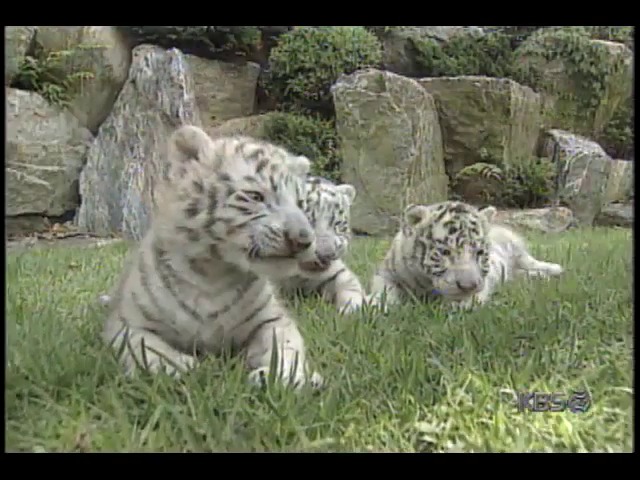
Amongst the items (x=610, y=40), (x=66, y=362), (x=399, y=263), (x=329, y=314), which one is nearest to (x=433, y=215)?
(x=399, y=263)

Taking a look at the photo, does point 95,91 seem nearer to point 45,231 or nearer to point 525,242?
point 45,231

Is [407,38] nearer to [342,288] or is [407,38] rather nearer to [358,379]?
[342,288]

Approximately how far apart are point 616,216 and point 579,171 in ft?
0.45

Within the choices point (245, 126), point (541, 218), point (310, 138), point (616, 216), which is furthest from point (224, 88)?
point (616, 216)

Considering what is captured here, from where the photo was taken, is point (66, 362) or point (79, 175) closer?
point (66, 362)

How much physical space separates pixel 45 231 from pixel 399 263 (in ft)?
2.70

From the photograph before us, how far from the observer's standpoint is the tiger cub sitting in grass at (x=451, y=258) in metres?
1.84

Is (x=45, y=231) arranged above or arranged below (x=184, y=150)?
below

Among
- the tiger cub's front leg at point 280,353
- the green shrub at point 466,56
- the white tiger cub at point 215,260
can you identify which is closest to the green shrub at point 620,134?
the green shrub at point 466,56

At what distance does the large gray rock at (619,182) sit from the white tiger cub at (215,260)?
661 mm

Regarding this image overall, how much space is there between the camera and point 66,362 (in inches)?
54.9

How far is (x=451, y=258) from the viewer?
197 cm

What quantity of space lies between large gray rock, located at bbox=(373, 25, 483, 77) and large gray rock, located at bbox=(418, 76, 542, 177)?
86mm

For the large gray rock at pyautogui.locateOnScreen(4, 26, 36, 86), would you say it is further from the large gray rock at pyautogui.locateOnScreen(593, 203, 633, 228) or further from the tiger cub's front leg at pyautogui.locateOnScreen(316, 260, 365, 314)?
the large gray rock at pyautogui.locateOnScreen(593, 203, 633, 228)
